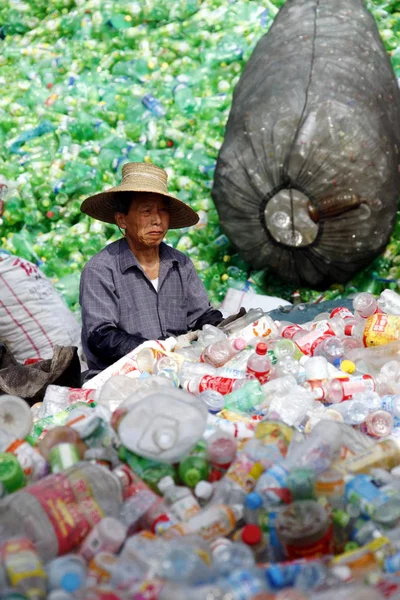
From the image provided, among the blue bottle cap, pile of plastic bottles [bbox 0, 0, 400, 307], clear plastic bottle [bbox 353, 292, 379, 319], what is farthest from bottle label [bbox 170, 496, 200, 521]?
pile of plastic bottles [bbox 0, 0, 400, 307]

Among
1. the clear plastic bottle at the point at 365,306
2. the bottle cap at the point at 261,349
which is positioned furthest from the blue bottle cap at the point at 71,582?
the clear plastic bottle at the point at 365,306

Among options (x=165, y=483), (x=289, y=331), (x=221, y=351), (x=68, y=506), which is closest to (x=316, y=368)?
(x=221, y=351)

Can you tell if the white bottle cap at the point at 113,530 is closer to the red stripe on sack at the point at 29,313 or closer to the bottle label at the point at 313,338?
the bottle label at the point at 313,338

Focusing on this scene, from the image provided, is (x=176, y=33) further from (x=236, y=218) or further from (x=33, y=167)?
(x=236, y=218)

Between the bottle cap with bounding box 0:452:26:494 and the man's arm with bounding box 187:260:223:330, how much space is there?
7.18ft

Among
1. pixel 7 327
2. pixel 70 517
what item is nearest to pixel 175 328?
pixel 7 327

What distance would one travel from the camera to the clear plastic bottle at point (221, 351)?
12.1ft

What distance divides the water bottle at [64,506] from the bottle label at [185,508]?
0.51ft

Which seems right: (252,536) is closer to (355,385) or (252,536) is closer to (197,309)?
(355,385)

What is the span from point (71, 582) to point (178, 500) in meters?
0.51

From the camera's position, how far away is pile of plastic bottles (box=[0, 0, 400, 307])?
19.4 feet

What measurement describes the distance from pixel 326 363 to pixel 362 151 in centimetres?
203

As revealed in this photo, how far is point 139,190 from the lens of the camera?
4.16 m

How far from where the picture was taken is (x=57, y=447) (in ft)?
7.88
